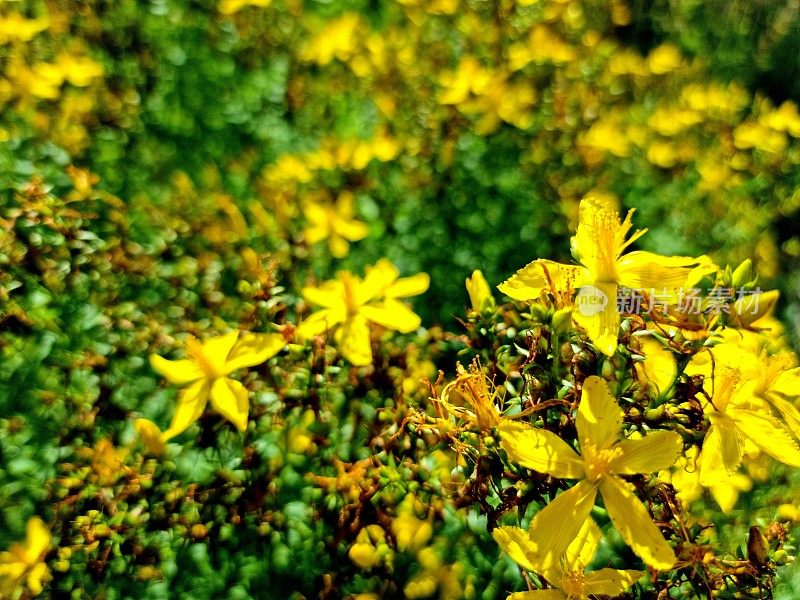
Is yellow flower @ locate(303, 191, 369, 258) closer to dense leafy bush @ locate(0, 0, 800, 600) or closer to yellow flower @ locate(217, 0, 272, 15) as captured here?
dense leafy bush @ locate(0, 0, 800, 600)

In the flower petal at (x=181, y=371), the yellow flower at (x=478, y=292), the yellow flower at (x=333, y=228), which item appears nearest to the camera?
the yellow flower at (x=478, y=292)

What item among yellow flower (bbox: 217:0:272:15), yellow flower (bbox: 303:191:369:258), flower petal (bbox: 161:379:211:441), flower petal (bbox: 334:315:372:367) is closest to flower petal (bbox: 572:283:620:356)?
flower petal (bbox: 334:315:372:367)

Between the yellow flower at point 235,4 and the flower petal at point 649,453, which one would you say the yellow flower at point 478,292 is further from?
the yellow flower at point 235,4

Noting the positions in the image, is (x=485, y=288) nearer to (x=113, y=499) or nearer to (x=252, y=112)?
(x=113, y=499)

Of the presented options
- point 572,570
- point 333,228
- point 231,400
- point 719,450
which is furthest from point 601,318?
point 333,228

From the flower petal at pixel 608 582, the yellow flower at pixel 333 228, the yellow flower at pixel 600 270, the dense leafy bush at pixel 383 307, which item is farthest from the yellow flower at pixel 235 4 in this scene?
the flower petal at pixel 608 582

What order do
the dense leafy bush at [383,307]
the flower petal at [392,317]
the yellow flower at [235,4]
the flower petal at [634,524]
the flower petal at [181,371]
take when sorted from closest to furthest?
the flower petal at [634,524] < the dense leafy bush at [383,307] < the flower petal at [181,371] < the flower petal at [392,317] < the yellow flower at [235,4]

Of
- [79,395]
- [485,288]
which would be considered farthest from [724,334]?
[79,395]
